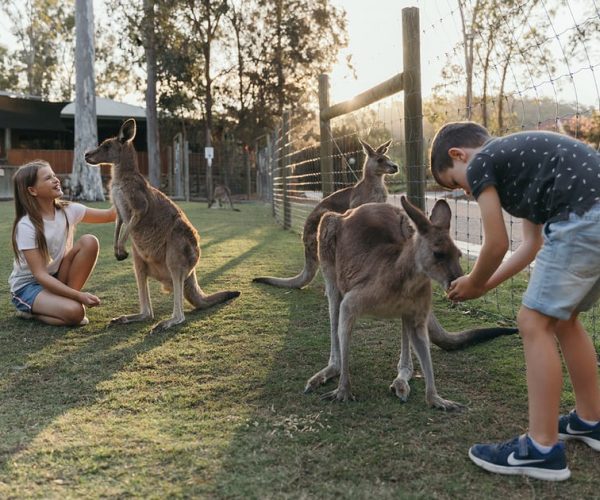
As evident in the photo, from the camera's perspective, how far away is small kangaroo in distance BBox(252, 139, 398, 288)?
4656mm

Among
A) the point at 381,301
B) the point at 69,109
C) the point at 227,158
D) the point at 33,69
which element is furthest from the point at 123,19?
the point at 381,301

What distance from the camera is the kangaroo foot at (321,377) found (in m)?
2.68

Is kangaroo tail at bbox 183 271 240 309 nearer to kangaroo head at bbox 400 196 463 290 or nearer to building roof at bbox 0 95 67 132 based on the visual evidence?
kangaroo head at bbox 400 196 463 290

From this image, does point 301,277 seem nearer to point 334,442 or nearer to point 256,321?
point 256,321

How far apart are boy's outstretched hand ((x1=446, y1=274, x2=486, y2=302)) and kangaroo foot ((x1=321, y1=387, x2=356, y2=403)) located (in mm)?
647

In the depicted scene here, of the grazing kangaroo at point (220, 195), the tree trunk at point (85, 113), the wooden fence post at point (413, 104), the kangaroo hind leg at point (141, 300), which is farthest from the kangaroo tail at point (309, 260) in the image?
the tree trunk at point (85, 113)

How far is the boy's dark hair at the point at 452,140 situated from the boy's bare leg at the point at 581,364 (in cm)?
64

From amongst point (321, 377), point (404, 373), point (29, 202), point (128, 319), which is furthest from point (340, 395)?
point (29, 202)

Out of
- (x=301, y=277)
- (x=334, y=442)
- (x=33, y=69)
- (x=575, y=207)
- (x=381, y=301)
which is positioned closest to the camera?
(x=575, y=207)

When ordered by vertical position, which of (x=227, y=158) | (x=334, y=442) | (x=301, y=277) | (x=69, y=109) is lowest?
(x=334, y=442)

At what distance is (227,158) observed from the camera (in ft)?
70.5

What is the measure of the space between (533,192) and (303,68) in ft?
68.8

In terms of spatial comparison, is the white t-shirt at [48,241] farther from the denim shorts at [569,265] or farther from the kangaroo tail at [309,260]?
the denim shorts at [569,265]

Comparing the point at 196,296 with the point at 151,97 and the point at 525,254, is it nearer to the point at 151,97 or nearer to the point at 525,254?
the point at 525,254
